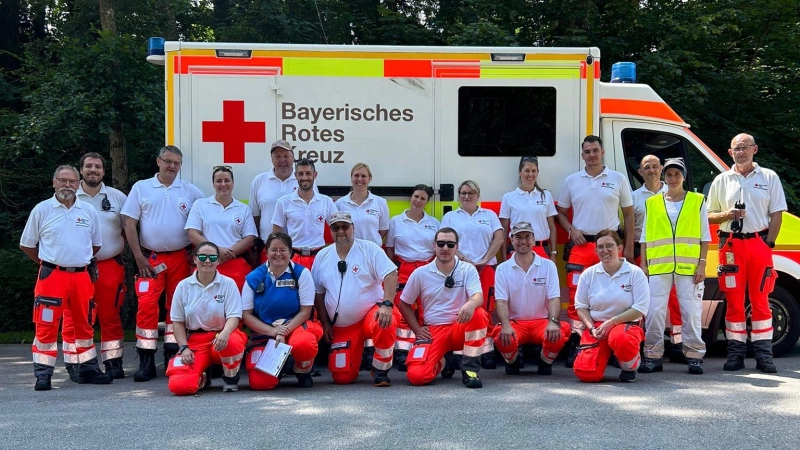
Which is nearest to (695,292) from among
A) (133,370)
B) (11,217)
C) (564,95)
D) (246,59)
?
(564,95)

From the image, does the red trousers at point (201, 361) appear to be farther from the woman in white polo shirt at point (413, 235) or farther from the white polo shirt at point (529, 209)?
the white polo shirt at point (529, 209)

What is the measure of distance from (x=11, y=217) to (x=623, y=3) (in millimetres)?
10188

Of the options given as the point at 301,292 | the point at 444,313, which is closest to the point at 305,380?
the point at 301,292

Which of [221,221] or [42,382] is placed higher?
[221,221]

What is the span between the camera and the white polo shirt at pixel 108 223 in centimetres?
809

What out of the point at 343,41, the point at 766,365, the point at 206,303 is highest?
the point at 343,41

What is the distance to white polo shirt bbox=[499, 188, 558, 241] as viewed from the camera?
329 inches

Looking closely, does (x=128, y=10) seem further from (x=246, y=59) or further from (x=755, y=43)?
(x=755, y=43)

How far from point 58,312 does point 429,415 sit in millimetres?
3362

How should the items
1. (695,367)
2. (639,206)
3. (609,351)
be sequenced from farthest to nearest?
(639,206)
(695,367)
(609,351)

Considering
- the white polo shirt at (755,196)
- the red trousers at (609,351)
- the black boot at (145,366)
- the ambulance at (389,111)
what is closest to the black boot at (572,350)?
the ambulance at (389,111)

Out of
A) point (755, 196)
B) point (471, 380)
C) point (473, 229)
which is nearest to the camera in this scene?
point (471, 380)

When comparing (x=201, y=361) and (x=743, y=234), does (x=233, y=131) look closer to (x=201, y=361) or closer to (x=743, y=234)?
(x=201, y=361)

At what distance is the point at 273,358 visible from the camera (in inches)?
279
